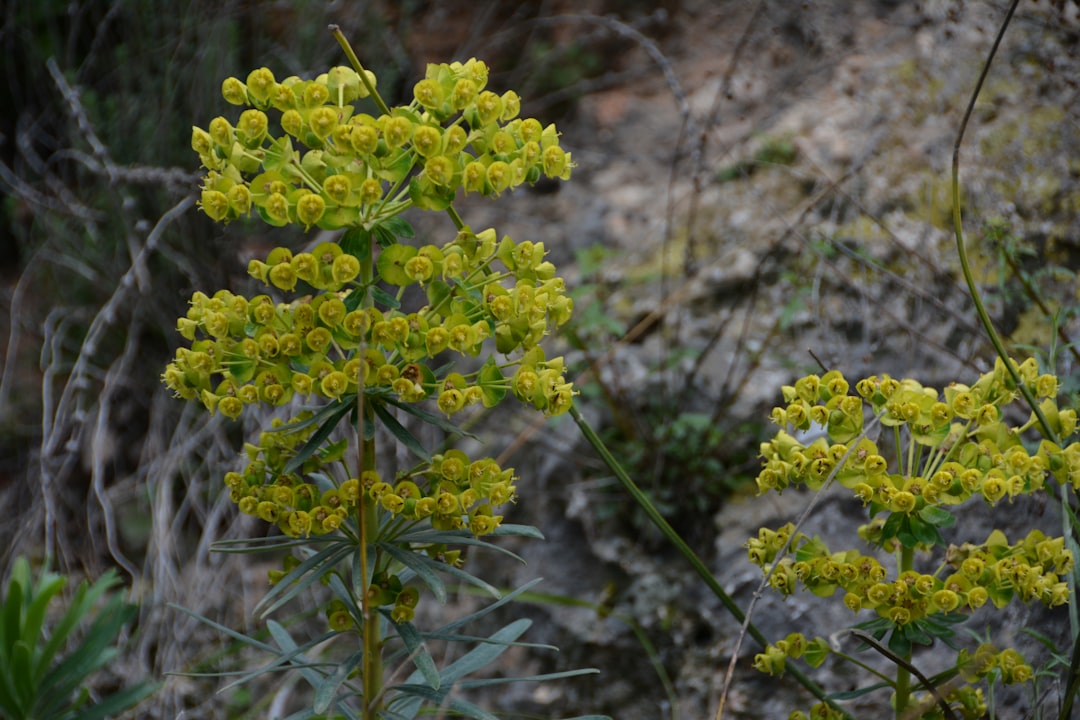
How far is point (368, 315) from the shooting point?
1.09 m

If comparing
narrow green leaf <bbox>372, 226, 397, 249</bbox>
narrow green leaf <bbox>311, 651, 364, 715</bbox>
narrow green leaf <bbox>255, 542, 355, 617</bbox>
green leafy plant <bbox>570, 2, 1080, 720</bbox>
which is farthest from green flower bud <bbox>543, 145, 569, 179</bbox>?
narrow green leaf <bbox>311, 651, 364, 715</bbox>

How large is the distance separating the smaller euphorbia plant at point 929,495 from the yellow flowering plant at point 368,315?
344mm

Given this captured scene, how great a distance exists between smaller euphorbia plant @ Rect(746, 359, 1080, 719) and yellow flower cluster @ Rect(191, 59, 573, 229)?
0.50 meters

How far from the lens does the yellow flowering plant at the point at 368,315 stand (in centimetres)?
109

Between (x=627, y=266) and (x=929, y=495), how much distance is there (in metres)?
1.58

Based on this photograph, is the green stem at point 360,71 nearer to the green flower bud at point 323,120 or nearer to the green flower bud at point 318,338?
the green flower bud at point 323,120

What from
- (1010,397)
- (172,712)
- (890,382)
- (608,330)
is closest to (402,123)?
(890,382)

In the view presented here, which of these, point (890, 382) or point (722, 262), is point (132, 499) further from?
point (890, 382)

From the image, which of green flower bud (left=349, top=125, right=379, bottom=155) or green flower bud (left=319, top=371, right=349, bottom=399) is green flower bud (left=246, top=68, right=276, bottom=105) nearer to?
green flower bud (left=349, top=125, right=379, bottom=155)

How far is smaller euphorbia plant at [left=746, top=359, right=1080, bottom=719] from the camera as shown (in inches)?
46.0

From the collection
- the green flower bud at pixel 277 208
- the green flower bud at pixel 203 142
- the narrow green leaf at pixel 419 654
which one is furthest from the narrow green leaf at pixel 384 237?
the narrow green leaf at pixel 419 654

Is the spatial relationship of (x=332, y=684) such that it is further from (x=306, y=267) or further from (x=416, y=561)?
(x=306, y=267)

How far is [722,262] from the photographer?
8.28ft

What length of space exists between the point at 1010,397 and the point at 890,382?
0.58 ft
